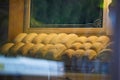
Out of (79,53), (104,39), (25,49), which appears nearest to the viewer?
(104,39)

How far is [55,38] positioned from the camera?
1.32 meters

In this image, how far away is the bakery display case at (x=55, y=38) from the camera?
3.70 ft

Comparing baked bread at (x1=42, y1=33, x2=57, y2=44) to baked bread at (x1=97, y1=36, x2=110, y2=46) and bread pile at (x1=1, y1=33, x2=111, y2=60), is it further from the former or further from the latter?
baked bread at (x1=97, y1=36, x2=110, y2=46)

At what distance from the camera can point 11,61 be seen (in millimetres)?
1272

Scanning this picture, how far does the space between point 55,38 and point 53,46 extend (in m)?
0.04

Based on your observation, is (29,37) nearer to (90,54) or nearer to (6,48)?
(6,48)

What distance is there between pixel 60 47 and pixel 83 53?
0.16m

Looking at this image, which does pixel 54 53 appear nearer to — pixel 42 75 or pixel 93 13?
pixel 42 75

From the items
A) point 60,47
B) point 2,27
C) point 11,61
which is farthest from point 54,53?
point 2,27

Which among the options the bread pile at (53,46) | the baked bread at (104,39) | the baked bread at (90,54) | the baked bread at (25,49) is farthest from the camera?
the baked bread at (25,49)

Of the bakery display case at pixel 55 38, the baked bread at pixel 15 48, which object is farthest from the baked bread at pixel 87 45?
the baked bread at pixel 15 48

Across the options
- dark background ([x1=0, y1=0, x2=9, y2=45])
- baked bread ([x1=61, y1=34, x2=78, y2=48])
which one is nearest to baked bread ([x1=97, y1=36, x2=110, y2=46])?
baked bread ([x1=61, y1=34, x2=78, y2=48])

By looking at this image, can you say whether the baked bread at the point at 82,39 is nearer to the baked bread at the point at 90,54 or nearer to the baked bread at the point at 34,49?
the baked bread at the point at 90,54

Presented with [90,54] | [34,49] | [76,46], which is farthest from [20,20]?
[90,54]
